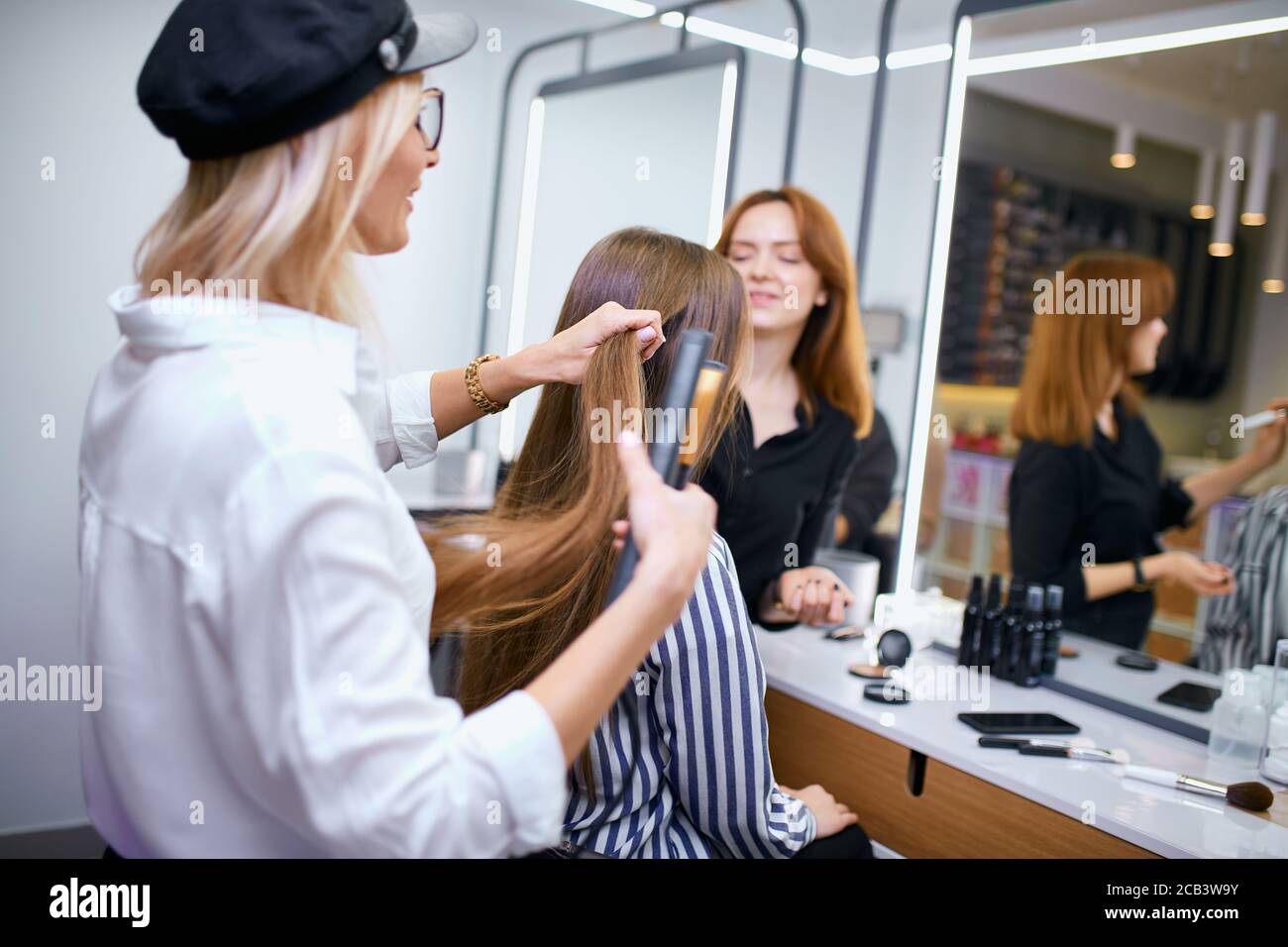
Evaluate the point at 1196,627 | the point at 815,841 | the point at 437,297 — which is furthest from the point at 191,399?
the point at 437,297

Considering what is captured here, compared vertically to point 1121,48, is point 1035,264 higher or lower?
lower

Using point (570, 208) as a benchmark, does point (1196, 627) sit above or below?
below

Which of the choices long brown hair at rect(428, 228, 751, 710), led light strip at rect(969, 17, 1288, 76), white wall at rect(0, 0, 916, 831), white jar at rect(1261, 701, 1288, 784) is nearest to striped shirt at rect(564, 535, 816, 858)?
long brown hair at rect(428, 228, 751, 710)

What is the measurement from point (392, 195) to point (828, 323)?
1531mm

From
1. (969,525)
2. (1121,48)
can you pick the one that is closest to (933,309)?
(969,525)

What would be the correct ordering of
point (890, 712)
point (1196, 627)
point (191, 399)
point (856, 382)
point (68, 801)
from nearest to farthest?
point (191, 399) < point (890, 712) < point (1196, 627) < point (856, 382) < point (68, 801)

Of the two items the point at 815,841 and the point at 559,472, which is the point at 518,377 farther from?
the point at 815,841

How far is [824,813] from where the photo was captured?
1.46m

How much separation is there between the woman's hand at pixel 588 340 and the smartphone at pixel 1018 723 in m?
0.85

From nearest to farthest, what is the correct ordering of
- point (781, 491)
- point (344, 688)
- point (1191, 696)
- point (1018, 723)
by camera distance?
point (344, 688) → point (1018, 723) → point (1191, 696) → point (781, 491)

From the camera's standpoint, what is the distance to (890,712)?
66.7 inches

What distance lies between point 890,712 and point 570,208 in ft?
7.47

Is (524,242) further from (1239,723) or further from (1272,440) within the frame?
(1239,723)

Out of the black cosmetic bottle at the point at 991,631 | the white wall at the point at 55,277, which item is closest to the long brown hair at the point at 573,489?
the black cosmetic bottle at the point at 991,631
